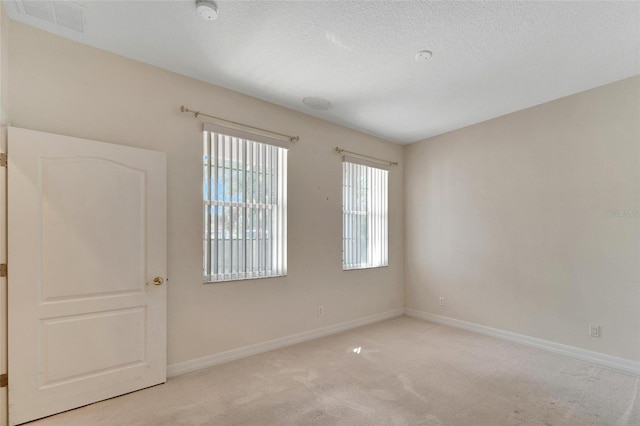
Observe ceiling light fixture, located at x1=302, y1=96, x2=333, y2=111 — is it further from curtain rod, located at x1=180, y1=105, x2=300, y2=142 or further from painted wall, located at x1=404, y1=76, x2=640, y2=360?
painted wall, located at x1=404, y1=76, x2=640, y2=360

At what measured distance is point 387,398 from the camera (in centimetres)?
249

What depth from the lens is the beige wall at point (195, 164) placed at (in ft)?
7.87

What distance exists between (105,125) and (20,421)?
225 cm

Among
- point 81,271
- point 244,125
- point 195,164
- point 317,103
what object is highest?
point 317,103

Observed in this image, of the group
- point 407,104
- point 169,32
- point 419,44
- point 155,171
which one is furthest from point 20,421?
point 407,104

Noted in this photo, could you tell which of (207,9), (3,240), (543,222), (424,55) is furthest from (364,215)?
(3,240)

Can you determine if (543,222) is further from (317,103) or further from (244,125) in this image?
(244,125)

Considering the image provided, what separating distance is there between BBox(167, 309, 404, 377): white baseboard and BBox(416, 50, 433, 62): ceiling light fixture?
128 inches

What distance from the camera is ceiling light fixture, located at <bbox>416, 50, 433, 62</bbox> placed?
2613 millimetres

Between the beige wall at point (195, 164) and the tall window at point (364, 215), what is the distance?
0.66 feet

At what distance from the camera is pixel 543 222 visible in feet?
11.9

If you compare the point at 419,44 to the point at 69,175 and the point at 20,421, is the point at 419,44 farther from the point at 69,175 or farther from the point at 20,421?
the point at 20,421

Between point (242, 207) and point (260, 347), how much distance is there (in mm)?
1574

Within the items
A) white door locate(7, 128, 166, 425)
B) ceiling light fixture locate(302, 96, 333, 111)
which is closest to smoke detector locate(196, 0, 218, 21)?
white door locate(7, 128, 166, 425)
